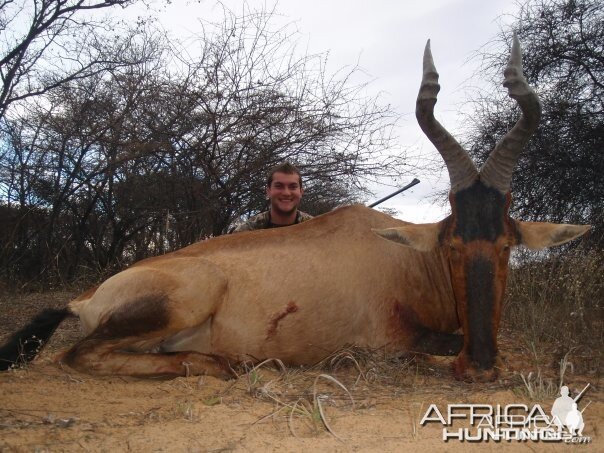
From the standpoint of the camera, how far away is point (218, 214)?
10969 mm

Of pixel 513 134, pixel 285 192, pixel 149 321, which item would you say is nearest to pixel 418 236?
pixel 513 134

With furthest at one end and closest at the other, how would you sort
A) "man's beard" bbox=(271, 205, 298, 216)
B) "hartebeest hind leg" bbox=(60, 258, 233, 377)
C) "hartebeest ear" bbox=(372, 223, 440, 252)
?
"man's beard" bbox=(271, 205, 298, 216), "hartebeest ear" bbox=(372, 223, 440, 252), "hartebeest hind leg" bbox=(60, 258, 233, 377)

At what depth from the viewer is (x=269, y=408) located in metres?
3.58

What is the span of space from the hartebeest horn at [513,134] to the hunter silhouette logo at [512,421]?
5.92ft

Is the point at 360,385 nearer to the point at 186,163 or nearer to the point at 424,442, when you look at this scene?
the point at 424,442

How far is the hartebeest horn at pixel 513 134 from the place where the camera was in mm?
4773

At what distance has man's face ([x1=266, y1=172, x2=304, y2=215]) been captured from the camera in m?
7.45

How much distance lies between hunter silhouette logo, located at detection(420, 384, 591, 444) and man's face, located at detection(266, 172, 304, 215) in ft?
Result: 14.1

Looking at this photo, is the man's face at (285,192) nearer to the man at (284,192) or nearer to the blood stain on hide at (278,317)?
the man at (284,192)

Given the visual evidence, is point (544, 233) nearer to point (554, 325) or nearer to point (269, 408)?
point (554, 325)

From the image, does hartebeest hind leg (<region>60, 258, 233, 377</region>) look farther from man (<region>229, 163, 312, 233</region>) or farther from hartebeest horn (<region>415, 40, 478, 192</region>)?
man (<region>229, 163, 312, 233</region>)

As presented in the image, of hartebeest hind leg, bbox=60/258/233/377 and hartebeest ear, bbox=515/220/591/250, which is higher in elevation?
hartebeest ear, bbox=515/220/591/250

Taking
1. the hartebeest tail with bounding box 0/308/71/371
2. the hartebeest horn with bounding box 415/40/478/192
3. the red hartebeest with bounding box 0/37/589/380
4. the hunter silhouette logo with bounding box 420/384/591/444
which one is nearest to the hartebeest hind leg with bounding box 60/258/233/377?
the red hartebeest with bounding box 0/37/589/380

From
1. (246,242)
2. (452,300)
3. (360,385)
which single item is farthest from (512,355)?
(246,242)
